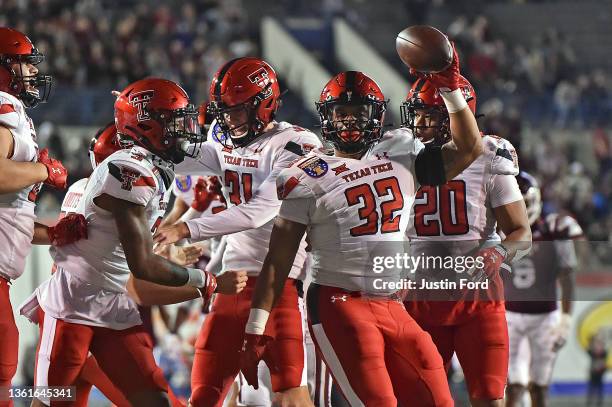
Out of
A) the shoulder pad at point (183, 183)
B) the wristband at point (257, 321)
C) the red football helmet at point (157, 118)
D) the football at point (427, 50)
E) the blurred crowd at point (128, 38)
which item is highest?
the blurred crowd at point (128, 38)

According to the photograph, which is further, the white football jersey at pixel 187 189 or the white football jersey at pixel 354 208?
the white football jersey at pixel 187 189

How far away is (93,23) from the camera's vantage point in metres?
15.9

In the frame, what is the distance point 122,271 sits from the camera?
17.4 ft

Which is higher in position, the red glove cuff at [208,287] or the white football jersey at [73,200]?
the white football jersey at [73,200]

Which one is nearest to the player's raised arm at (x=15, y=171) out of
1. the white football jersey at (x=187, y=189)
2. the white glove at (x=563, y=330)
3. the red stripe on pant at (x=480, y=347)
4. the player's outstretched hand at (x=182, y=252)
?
the player's outstretched hand at (x=182, y=252)

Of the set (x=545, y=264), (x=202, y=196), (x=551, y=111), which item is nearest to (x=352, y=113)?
(x=202, y=196)

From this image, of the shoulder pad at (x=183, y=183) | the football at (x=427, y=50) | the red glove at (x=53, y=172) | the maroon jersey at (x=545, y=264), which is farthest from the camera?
the maroon jersey at (x=545, y=264)

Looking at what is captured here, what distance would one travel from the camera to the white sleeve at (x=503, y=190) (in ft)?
19.2

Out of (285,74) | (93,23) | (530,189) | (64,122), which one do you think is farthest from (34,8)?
(530,189)

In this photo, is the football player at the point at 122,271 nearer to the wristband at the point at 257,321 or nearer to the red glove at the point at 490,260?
the wristband at the point at 257,321

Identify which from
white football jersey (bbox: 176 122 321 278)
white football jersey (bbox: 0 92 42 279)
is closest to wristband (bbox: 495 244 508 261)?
white football jersey (bbox: 176 122 321 278)

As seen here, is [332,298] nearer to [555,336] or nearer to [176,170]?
[176,170]

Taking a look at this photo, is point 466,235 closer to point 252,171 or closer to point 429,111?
point 429,111

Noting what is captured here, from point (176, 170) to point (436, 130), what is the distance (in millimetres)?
1416
